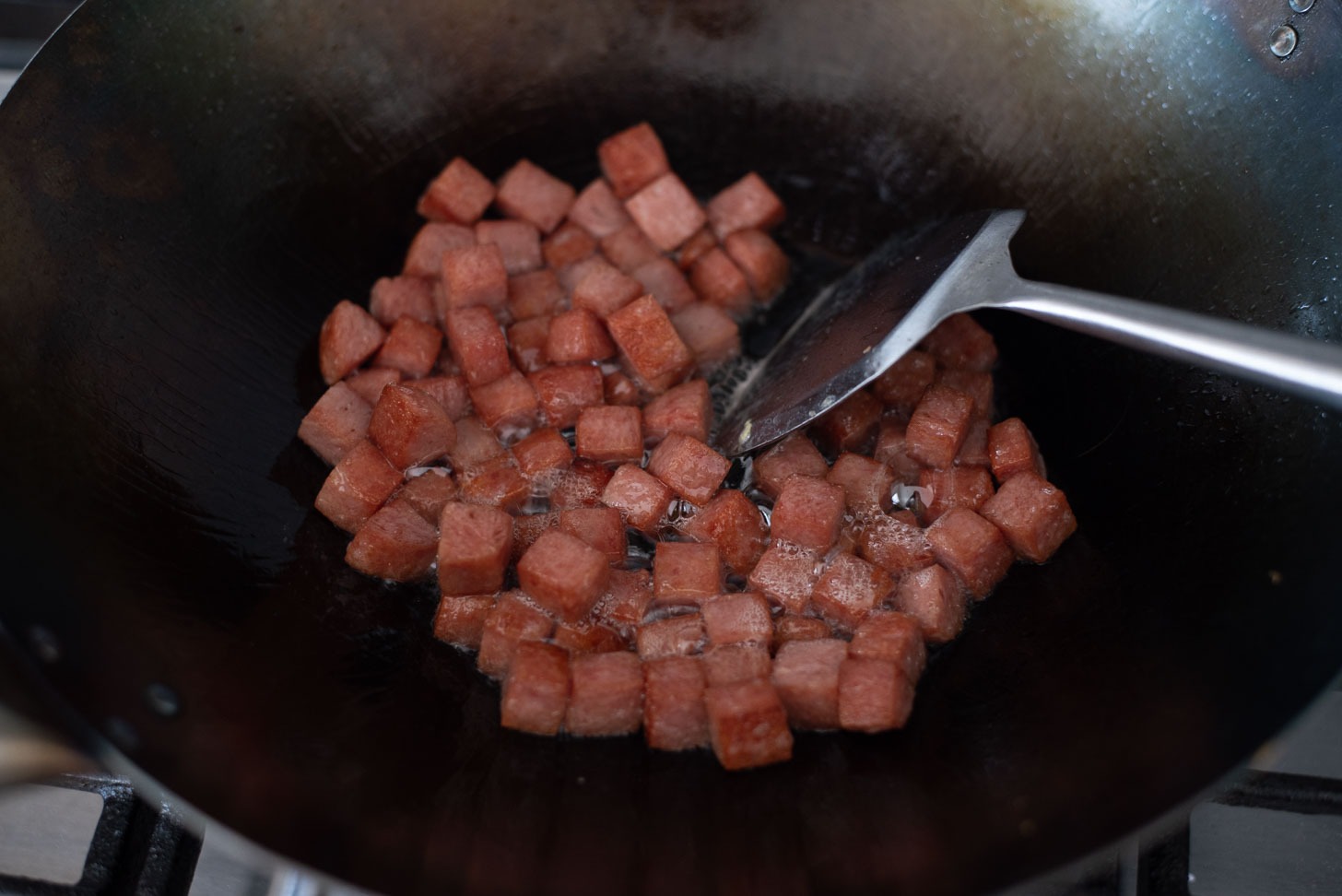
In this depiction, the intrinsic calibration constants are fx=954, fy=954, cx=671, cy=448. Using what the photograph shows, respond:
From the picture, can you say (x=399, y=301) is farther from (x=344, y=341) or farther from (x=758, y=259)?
(x=758, y=259)

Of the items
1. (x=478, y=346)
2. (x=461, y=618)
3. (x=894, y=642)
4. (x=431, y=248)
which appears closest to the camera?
(x=894, y=642)

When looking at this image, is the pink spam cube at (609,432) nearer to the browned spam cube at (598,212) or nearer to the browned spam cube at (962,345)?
the browned spam cube at (598,212)

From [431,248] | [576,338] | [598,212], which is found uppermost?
[598,212]

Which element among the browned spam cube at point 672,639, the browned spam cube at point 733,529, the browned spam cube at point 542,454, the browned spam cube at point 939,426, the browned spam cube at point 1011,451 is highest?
the browned spam cube at point 542,454

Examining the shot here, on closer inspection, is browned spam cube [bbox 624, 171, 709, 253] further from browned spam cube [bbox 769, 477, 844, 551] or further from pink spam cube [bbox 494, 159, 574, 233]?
browned spam cube [bbox 769, 477, 844, 551]

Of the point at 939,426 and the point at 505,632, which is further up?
the point at 939,426

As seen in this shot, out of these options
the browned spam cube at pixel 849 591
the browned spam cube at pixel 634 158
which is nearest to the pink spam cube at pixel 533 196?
the browned spam cube at pixel 634 158

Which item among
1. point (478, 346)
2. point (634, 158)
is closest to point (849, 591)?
point (478, 346)
